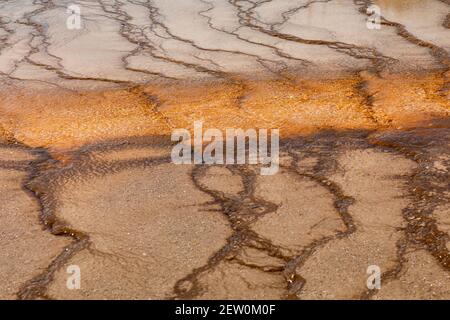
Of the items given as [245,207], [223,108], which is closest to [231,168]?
[245,207]

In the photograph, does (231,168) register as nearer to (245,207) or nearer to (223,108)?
(245,207)

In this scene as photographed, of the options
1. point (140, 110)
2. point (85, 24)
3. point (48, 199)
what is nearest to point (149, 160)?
point (48, 199)

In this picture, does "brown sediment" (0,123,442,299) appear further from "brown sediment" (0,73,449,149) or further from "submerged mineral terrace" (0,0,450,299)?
"brown sediment" (0,73,449,149)

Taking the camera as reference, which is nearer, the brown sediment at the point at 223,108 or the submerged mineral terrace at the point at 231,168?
the submerged mineral terrace at the point at 231,168

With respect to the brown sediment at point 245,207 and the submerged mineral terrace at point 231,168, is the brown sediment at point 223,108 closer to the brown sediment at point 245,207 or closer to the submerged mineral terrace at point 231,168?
the submerged mineral terrace at point 231,168

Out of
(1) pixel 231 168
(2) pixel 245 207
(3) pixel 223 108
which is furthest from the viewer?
(3) pixel 223 108

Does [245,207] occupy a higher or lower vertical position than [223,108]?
higher

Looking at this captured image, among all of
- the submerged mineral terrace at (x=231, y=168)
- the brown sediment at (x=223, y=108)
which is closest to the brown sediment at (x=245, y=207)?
the submerged mineral terrace at (x=231, y=168)

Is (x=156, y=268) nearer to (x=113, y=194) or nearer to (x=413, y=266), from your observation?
(x=113, y=194)
